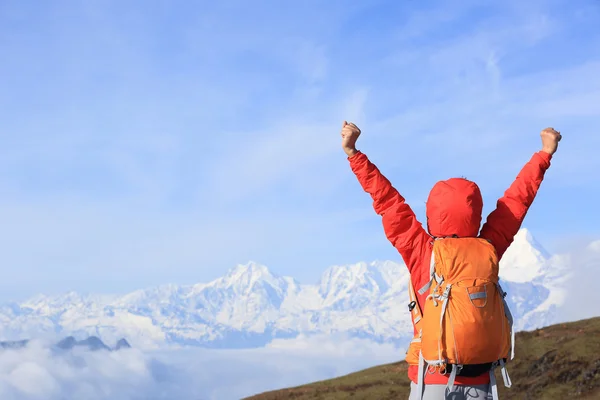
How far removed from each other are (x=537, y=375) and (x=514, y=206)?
23.0 metres

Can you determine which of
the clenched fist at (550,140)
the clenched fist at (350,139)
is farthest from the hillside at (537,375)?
the clenched fist at (350,139)

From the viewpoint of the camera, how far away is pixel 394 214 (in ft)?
26.4

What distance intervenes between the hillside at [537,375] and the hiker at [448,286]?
64.5 ft

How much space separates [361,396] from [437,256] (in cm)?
2719

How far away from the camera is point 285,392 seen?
129 ft

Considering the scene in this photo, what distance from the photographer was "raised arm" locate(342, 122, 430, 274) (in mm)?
8062

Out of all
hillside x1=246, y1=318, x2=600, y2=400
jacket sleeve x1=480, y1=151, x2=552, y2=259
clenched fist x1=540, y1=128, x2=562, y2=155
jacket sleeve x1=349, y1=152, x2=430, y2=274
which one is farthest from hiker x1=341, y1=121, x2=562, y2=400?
hillside x1=246, y1=318, x2=600, y2=400

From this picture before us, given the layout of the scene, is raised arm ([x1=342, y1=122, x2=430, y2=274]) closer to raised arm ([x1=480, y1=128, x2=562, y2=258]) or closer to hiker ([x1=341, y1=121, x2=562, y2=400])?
hiker ([x1=341, y1=121, x2=562, y2=400])

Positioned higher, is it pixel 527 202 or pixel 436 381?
pixel 527 202

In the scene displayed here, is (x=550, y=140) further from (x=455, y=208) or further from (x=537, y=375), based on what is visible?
(x=537, y=375)

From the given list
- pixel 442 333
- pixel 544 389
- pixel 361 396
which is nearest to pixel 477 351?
pixel 442 333

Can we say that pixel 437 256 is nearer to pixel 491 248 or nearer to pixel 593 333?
pixel 491 248

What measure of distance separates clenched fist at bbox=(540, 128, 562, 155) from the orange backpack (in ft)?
6.65

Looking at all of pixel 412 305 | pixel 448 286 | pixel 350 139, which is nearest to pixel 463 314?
pixel 448 286
